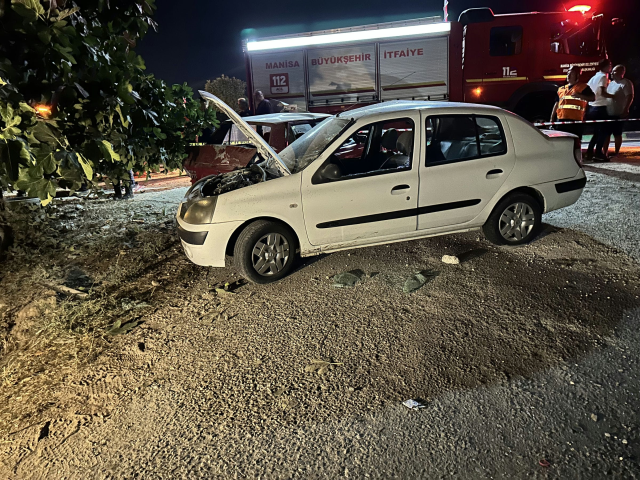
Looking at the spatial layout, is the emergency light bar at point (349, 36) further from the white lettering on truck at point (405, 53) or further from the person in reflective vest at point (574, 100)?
the person in reflective vest at point (574, 100)

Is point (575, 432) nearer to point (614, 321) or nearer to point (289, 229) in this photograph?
point (614, 321)

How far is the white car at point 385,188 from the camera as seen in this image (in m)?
3.91

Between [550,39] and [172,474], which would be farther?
[550,39]

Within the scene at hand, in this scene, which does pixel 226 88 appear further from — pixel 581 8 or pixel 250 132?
pixel 250 132

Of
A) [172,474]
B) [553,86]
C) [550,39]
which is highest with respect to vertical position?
[550,39]

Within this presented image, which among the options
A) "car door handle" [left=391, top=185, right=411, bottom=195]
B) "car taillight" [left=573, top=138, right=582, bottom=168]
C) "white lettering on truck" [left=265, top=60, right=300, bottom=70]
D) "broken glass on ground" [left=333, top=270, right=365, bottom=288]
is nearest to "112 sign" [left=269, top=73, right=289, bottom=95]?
"white lettering on truck" [left=265, top=60, right=300, bottom=70]

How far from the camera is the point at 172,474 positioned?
2084 mm

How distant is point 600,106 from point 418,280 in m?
8.03

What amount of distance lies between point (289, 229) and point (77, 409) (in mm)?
2132

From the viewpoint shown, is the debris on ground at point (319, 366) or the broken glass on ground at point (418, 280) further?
the broken glass on ground at point (418, 280)

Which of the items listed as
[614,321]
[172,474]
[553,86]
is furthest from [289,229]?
[553,86]

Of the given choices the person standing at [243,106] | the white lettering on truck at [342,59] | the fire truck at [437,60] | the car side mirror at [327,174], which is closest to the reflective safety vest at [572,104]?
the fire truck at [437,60]

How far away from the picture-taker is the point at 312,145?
436cm

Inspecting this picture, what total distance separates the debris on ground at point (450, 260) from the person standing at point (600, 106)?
23.6 feet
